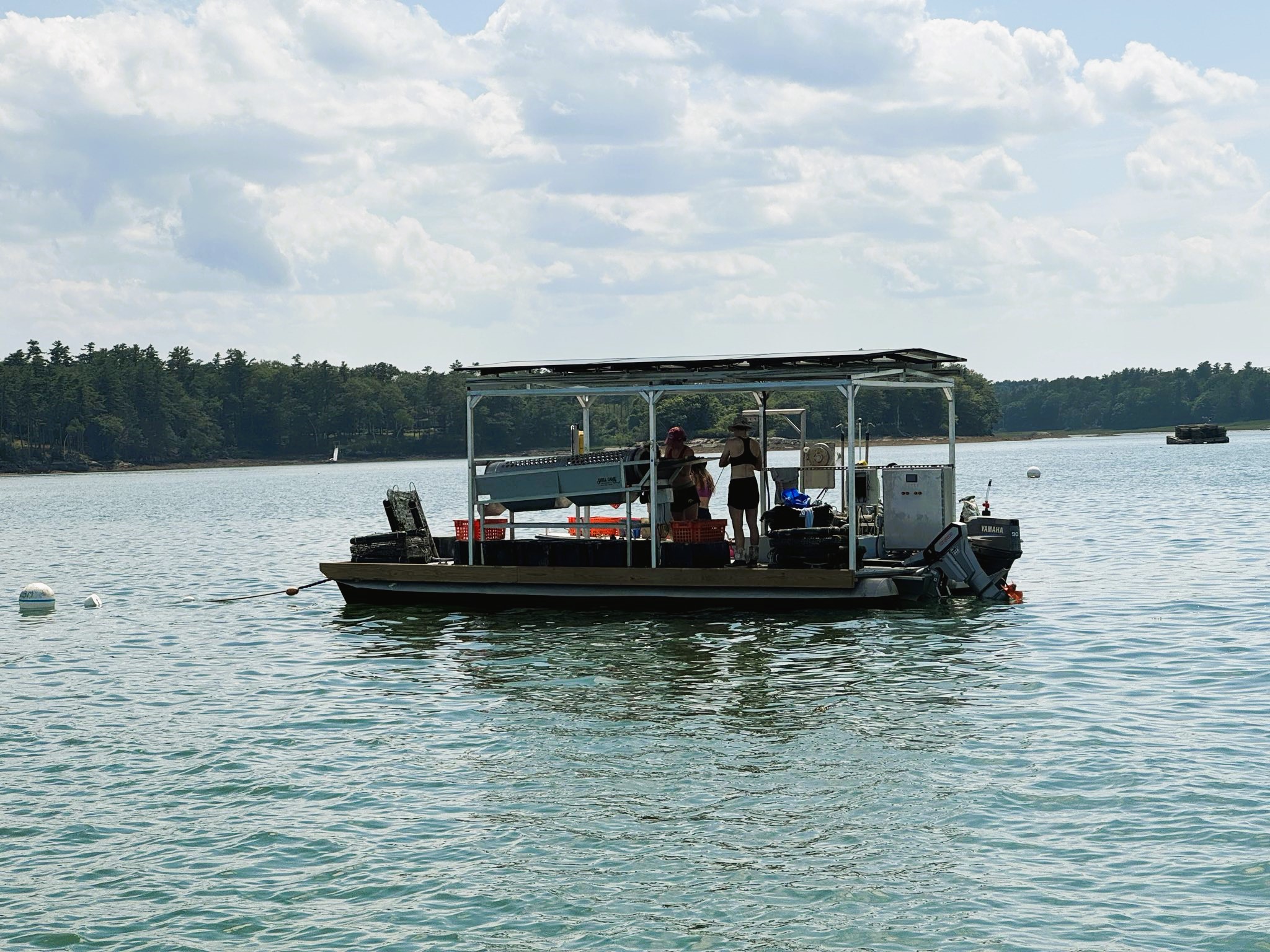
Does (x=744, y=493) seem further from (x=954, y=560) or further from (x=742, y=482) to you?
(x=954, y=560)

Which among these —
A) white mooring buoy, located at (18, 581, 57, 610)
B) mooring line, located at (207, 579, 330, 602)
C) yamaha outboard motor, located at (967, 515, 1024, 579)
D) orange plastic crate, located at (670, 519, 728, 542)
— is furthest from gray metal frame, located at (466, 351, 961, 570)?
white mooring buoy, located at (18, 581, 57, 610)

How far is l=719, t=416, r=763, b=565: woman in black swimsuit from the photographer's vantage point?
716 inches

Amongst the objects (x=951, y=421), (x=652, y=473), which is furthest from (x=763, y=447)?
(x=951, y=421)

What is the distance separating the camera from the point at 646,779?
10.7 metres

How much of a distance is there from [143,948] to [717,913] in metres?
3.21

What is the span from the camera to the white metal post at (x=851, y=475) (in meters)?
16.6

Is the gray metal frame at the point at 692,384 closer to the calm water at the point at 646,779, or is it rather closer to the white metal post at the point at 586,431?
the white metal post at the point at 586,431

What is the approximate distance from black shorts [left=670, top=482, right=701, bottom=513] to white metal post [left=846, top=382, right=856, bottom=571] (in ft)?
7.59

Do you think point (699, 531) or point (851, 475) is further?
point (699, 531)

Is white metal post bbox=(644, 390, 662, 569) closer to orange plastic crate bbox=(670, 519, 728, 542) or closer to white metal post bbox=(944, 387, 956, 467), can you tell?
orange plastic crate bbox=(670, 519, 728, 542)

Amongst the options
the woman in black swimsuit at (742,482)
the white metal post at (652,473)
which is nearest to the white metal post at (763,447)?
the woman in black swimsuit at (742,482)

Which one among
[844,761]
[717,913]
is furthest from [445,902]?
[844,761]

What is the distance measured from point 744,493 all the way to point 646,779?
8.08 metres

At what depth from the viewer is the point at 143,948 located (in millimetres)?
7832
